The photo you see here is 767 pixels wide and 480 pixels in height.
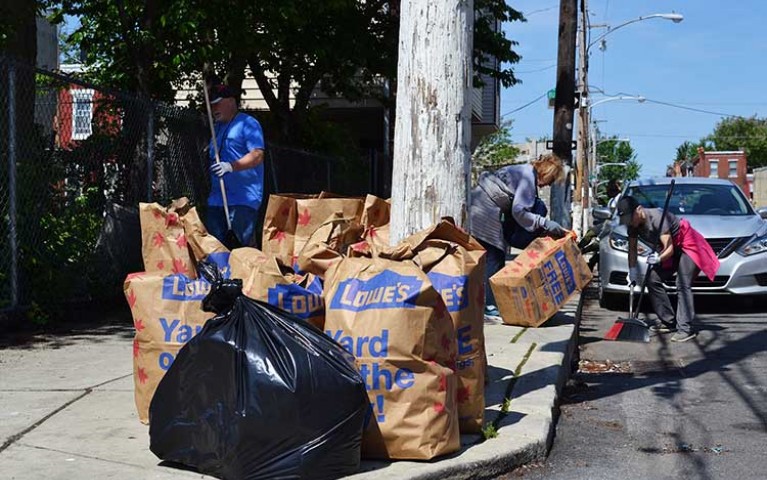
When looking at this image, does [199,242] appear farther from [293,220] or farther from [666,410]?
[666,410]

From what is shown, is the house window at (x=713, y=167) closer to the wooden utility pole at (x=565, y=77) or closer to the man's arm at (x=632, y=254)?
the wooden utility pole at (x=565, y=77)

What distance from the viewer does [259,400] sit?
12.9 feet

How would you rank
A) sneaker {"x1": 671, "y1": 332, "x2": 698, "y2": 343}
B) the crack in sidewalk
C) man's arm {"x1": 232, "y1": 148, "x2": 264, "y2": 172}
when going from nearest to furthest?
1. the crack in sidewalk
2. man's arm {"x1": 232, "y1": 148, "x2": 264, "y2": 172}
3. sneaker {"x1": 671, "y1": 332, "x2": 698, "y2": 343}

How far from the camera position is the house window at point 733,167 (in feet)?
330

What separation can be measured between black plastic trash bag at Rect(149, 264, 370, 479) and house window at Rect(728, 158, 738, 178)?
10302 cm

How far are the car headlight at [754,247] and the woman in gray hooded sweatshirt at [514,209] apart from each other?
3.01 m

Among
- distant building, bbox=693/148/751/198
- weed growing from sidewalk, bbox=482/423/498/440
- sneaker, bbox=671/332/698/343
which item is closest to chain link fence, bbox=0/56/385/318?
weed growing from sidewalk, bbox=482/423/498/440

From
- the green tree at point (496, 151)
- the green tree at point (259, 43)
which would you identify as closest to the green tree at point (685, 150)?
the green tree at point (496, 151)

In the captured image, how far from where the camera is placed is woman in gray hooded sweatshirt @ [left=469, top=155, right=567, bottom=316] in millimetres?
8828

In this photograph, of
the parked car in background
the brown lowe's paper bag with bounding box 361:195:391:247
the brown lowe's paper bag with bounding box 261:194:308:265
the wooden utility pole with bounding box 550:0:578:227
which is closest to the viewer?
the brown lowe's paper bag with bounding box 261:194:308:265

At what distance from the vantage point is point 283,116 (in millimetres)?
18500

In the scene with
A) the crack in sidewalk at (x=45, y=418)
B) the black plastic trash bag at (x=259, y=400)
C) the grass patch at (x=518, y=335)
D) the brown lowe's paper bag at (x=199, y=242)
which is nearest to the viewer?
the black plastic trash bag at (x=259, y=400)

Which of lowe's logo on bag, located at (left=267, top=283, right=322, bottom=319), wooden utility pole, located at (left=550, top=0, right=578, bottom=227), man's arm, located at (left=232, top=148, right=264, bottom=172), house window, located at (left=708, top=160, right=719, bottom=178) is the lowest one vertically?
lowe's logo on bag, located at (left=267, top=283, right=322, bottom=319)

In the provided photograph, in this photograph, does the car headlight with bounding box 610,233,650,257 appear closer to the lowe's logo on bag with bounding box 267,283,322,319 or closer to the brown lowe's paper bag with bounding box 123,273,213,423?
the lowe's logo on bag with bounding box 267,283,322,319
